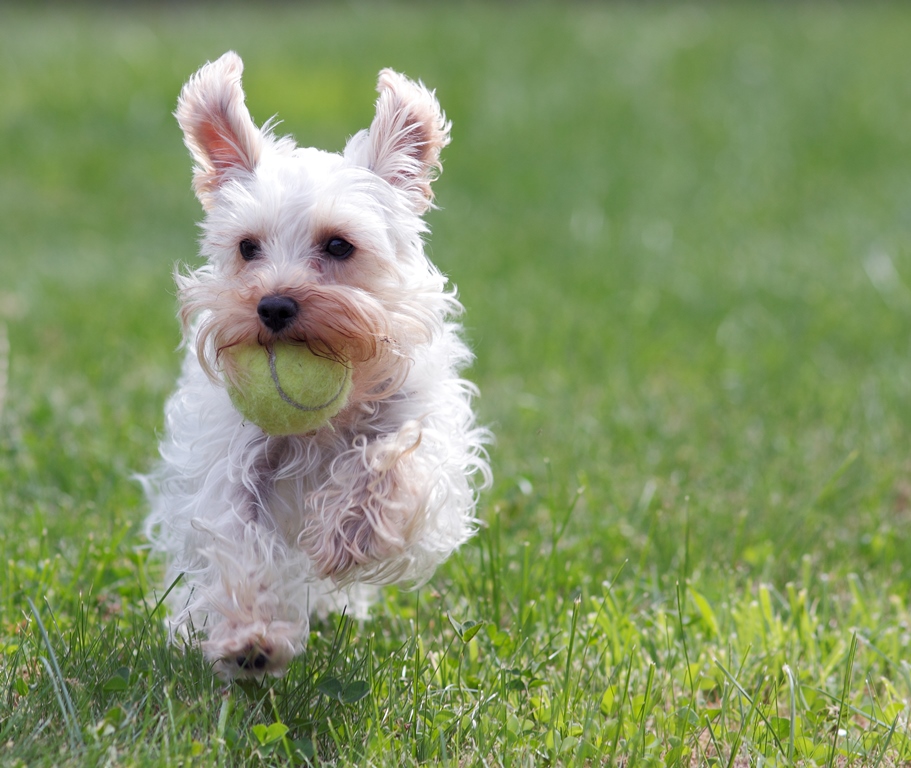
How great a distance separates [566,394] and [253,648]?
3477 millimetres

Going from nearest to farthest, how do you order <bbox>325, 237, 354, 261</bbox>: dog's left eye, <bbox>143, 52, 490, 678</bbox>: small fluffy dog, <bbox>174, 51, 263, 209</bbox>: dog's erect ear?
1. <bbox>143, 52, 490, 678</bbox>: small fluffy dog
2. <bbox>325, 237, 354, 261</bbox>: dog's left eye
3. <bbox>174, 51, 263, 209</bbox>: dog's erect ear

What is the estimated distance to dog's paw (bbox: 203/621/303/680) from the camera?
Result: 2898 mm

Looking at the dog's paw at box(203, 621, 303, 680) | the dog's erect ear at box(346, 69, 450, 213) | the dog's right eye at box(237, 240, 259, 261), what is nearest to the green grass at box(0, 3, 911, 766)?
the dog's paw at box(203, 621, 303, 680)

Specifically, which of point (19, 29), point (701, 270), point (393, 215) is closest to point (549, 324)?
point (701, 270)

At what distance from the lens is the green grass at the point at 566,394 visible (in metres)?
3.06

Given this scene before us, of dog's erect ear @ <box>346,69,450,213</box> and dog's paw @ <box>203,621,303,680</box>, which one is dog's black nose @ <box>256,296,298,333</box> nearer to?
dog's erect ear @ <box>346,69,450,213</box>

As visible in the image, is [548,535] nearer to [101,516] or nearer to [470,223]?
[101,516]

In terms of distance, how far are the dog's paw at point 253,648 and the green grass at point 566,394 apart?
0.36 ft

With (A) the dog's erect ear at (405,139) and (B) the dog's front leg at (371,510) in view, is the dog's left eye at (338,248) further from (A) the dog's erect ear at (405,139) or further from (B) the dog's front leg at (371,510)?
(B) the dog's front leg at (371,510)

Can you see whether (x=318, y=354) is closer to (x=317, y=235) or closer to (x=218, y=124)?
(x=317, y=235)

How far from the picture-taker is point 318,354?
3012mm

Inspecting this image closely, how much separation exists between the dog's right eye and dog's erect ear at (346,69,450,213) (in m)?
0.44

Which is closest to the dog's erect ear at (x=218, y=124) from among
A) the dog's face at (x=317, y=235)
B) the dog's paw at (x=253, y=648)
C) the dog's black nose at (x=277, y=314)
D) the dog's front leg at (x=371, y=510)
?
the dog's face at (x=317, y=235)

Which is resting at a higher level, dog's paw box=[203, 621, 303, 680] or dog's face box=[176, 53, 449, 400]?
dog's face box=[176, 53, 449, 400]
